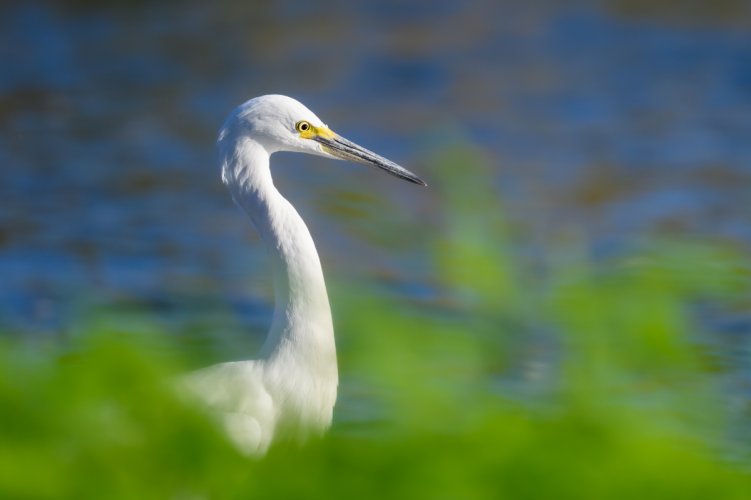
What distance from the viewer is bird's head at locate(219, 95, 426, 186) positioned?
4992 millimetres

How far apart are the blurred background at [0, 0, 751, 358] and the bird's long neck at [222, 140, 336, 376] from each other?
3.16m

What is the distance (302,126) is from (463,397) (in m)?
3.86

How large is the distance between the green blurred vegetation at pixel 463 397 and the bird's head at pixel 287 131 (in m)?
3.33

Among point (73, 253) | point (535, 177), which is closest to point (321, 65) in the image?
point (535, 177)

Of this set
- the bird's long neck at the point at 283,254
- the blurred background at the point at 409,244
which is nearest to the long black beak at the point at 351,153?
the blurred background at the point at 409,244

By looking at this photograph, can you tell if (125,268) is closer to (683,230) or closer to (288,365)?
(683,230)

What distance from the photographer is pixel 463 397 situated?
1455mm

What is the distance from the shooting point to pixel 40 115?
15.7 metres

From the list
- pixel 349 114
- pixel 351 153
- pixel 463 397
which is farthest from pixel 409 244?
pixel 349 114

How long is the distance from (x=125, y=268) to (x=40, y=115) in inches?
226

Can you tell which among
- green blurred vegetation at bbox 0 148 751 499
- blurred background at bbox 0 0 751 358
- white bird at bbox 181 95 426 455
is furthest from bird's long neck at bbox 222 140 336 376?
blurred background at bbox 0 0 751 358

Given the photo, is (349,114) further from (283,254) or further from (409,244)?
(409,244)

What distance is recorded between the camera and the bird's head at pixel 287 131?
16.4 ft

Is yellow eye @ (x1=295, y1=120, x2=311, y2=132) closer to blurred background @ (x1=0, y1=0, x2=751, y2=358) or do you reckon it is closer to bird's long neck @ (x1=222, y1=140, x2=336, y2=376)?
bird's long neck @ (x1=222, y1=140, x2=336, y2=376)
